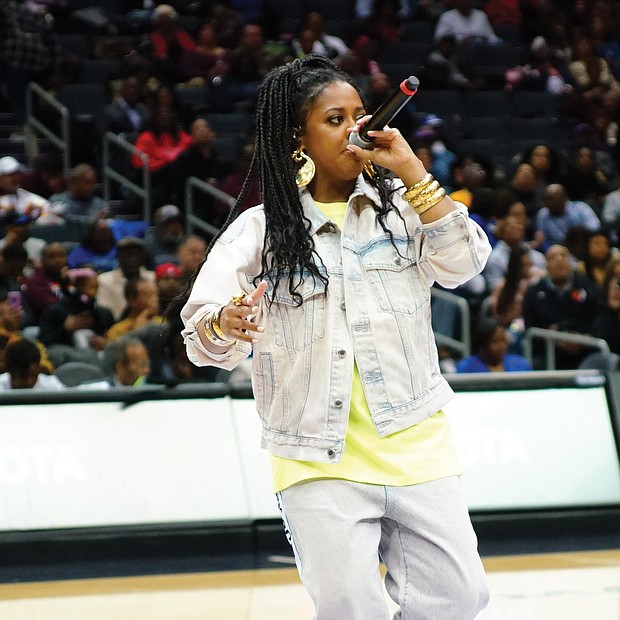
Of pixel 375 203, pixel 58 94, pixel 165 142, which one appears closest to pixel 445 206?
pixel 375 203

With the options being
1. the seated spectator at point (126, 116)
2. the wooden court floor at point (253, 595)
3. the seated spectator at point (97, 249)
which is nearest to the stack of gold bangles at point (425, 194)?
the wooden court floor at point (253, 595)

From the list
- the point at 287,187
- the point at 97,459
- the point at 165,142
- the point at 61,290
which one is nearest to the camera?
the point at 287,187

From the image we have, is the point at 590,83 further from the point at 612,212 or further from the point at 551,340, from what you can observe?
the point at 551,340

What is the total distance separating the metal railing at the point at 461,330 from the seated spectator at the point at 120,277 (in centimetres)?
219

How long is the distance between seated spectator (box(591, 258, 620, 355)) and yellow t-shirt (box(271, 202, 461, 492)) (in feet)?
20.7

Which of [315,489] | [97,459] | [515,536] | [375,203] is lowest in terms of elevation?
[515,536]

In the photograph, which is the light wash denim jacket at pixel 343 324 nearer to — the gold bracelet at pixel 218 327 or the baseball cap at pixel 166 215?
the gold bracelet at pixel 218 327

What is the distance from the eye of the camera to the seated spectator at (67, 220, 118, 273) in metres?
9.75

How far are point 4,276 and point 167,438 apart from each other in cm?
309

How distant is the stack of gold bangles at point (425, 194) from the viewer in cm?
336

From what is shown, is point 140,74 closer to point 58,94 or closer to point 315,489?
point 58,94

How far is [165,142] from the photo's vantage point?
37.9 ft

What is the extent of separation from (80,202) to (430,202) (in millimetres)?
7631

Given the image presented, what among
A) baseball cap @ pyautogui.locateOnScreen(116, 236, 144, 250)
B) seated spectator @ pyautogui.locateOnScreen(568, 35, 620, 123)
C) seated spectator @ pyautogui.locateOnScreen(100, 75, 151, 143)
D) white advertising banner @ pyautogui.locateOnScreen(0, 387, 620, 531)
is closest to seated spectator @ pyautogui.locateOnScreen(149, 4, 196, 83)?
seated spectator @ pyautogui.locateOnScreen(100, 75, 151, 143)
